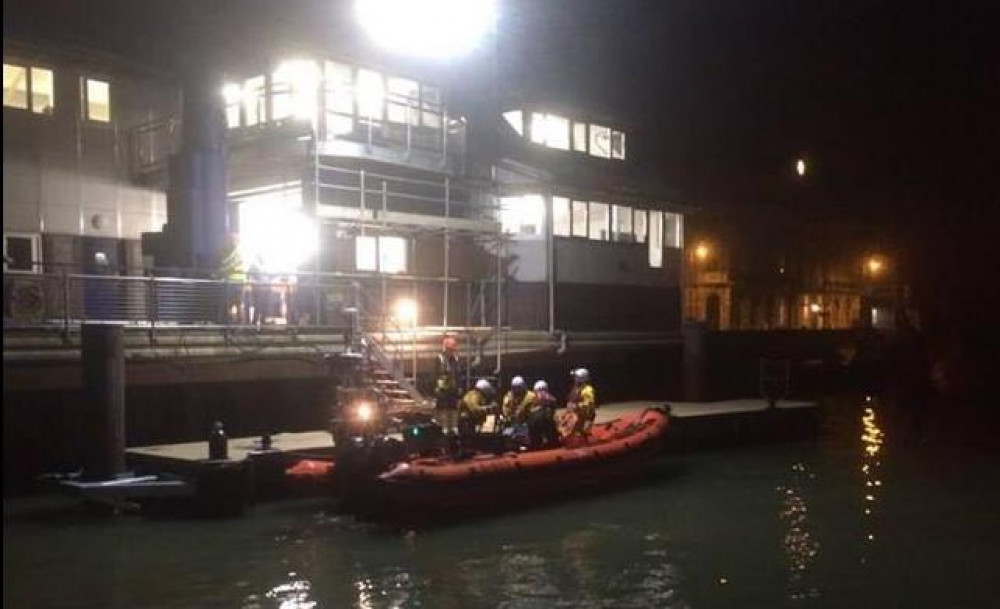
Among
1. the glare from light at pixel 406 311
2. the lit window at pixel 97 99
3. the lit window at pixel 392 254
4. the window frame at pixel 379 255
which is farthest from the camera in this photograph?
the lit window at pixel 392 254

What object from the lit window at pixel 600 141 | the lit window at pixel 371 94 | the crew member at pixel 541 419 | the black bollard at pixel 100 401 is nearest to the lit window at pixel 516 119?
the lit window at pixel 600 141

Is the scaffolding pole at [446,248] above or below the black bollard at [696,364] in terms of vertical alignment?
above

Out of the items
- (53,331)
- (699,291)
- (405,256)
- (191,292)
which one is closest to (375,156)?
(405,256)

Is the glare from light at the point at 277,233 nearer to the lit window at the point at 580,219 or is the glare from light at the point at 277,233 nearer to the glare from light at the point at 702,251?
the lit window at the point at 580,219

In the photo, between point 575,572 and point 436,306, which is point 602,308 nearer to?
point 436,306

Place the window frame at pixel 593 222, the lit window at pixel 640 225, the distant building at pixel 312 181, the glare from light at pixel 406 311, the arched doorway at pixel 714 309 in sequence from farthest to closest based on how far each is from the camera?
the arched doorway at pixel 714 309
the lit window at pixel 640 225
the window frame at pixel 593 222
the glare from light at pixel 406 311
the distant building at pixel 312 181

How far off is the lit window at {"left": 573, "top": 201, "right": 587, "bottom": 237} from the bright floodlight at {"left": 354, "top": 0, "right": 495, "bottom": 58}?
639 centimetres

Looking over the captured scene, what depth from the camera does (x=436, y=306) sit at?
2798cm

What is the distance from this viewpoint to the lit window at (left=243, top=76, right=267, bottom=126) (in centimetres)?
2566

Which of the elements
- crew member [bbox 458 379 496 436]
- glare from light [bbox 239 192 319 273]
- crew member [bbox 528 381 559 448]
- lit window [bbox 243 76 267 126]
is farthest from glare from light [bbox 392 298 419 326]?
crew member [bbox 458 379 496 436]

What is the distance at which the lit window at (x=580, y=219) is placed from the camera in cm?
3250

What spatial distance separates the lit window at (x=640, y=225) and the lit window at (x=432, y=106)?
364 inches

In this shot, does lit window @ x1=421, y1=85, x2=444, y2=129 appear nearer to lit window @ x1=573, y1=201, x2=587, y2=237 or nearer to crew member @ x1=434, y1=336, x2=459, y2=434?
lit window @ x1=573, y1=201, x2=587, y2=237

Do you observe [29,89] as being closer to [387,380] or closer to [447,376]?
[387,380]
